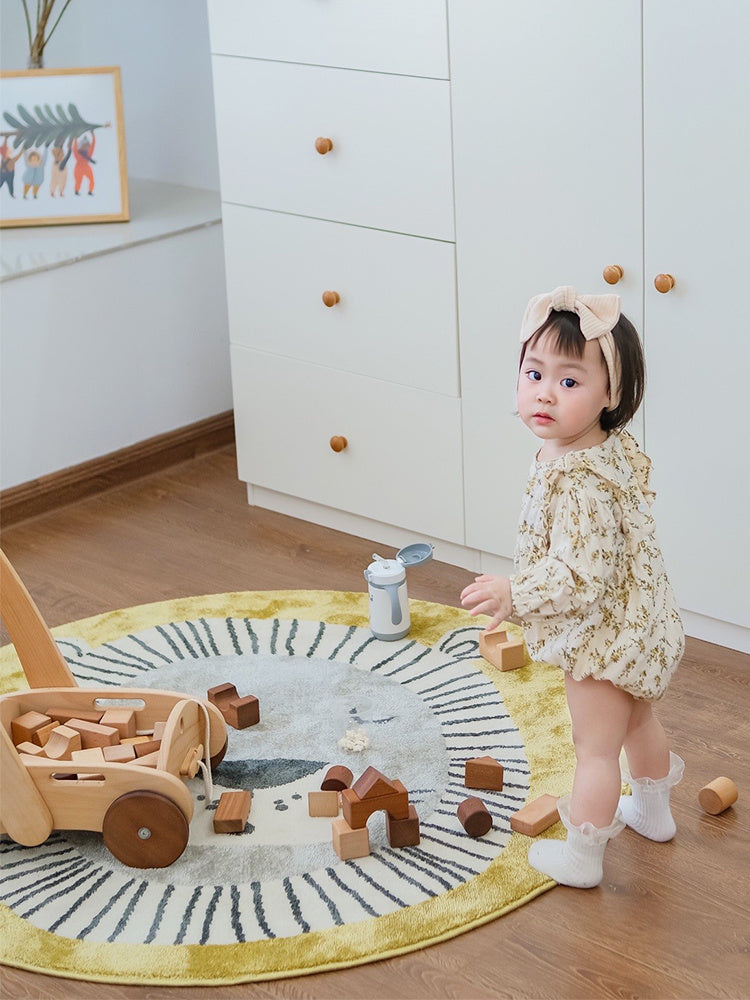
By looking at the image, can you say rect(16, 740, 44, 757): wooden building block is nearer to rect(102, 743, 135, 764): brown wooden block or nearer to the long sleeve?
rect(102, 743, 135, 764): brown wooden block

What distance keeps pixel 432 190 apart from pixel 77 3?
1629mm

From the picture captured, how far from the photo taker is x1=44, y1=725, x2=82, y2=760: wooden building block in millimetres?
1888

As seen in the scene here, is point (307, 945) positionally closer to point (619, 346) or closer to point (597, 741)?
point (597, 741)

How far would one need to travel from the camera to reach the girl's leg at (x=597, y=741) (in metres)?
1.70

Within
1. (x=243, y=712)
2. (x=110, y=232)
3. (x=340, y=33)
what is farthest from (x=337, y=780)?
(x=110, y=232)

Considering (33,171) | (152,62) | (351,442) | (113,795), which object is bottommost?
(113,795)

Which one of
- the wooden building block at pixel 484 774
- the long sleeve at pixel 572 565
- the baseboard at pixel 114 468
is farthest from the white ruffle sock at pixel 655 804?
the baseboard at pixel 114 468

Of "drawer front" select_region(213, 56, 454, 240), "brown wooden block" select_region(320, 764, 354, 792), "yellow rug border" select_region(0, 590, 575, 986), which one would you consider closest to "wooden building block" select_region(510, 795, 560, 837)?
"yellow rug border" select_region(0, 590, 575, 986)

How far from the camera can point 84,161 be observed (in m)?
3.27

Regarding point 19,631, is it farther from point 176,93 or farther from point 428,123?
point 176,93

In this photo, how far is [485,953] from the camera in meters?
1.67

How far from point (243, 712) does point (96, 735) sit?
29cm

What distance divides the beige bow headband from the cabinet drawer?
98 centimetres

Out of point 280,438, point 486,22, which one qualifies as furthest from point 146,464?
point 486,22
